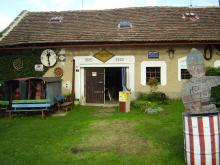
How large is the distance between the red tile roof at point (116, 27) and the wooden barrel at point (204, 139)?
11821mm

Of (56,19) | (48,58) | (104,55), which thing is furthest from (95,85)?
(56,19)

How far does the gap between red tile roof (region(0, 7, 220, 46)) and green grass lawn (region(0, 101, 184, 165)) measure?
5538 mm

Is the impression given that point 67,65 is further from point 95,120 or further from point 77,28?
point 95,120

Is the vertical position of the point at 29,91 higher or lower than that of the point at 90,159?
higher

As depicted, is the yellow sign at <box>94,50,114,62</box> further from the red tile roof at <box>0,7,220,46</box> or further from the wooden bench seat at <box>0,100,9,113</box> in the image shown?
the wooden bench seat at <box>0,100,9,113</box>

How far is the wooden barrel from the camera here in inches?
277

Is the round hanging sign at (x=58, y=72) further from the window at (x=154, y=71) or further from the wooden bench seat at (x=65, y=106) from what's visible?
the window at (x=154, y=71)

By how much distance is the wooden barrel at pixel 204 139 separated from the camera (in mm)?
7023

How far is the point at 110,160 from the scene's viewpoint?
809cm

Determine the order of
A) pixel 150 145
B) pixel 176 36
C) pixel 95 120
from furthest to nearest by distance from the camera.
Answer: pixel 176 36 → pixel 95 120 → pixel 150 145

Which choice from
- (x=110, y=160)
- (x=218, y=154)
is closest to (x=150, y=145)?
(x=110, y=160)

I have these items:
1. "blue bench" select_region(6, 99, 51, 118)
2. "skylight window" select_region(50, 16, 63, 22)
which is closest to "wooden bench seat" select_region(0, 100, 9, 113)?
"blue bench" select_region(6, 99, 51, 118)

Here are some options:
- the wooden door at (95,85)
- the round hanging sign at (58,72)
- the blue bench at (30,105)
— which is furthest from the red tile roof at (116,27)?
the blue bench at (30,105)

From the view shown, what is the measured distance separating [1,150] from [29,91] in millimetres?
6989
